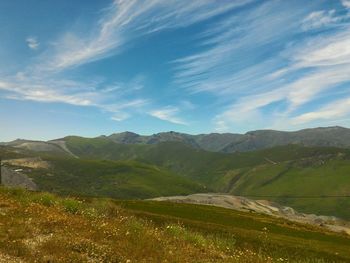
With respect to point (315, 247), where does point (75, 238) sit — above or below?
above

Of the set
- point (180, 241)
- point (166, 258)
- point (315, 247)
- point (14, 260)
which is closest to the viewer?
point (14, 260)

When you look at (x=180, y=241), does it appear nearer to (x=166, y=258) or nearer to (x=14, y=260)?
(x=166, y=258)

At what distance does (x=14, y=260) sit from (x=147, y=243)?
275 inches

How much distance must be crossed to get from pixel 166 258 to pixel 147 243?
8.55 feet

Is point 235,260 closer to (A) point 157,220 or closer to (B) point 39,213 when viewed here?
(B) point 39,213

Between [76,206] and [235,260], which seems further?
[76,206]

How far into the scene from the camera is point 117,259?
1642 centimetres

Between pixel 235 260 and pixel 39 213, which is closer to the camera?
pixel 235 260

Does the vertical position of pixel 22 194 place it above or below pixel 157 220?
above

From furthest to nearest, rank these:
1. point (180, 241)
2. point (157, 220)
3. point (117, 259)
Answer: point (157, 220) < point (180, 241) < point (117, 259)

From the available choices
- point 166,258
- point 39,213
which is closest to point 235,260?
point 166,258

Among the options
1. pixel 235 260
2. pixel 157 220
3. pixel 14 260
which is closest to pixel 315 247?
pixel 157 220

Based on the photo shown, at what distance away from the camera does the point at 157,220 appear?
50.9 m

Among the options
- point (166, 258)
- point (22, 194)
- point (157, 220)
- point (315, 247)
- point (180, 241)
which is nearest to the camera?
point (166, 258)
